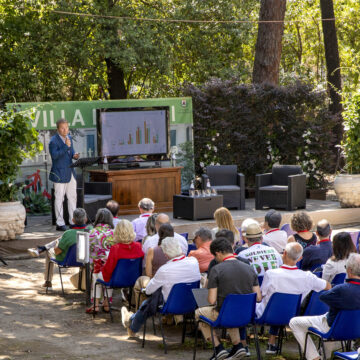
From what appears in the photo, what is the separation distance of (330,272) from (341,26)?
82.7 ft

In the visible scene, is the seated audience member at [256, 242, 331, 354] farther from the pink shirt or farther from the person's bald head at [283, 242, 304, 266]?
the pink shirt

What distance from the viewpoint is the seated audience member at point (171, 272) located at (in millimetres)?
6684

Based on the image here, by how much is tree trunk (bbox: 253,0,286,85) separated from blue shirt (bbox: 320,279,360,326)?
39.1ft

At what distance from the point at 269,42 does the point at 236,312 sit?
39.7 ft

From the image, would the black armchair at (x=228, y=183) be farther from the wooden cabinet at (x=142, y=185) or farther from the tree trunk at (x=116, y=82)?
the tree trunk at (x=116, y=82)

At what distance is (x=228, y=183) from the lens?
45.9ft

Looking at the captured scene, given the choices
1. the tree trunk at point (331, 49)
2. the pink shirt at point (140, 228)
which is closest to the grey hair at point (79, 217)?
the pink shirt at point (140, 228)

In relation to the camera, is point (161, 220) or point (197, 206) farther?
point (197, 206)

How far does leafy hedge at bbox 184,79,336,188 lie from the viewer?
51.2 feet

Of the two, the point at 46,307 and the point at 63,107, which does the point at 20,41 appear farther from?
the point at 46,307

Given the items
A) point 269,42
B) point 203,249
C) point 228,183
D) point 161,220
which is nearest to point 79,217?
point 161,220

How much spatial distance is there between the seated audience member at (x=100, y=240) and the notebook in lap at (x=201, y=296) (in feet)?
6.03

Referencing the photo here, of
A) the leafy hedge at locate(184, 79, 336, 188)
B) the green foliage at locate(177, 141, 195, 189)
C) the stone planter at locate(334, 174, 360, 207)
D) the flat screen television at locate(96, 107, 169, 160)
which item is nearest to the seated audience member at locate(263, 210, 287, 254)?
the flat screen television at locate(96, 107, 169, 160)

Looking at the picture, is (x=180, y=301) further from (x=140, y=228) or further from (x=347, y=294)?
(x=140, y=228)
